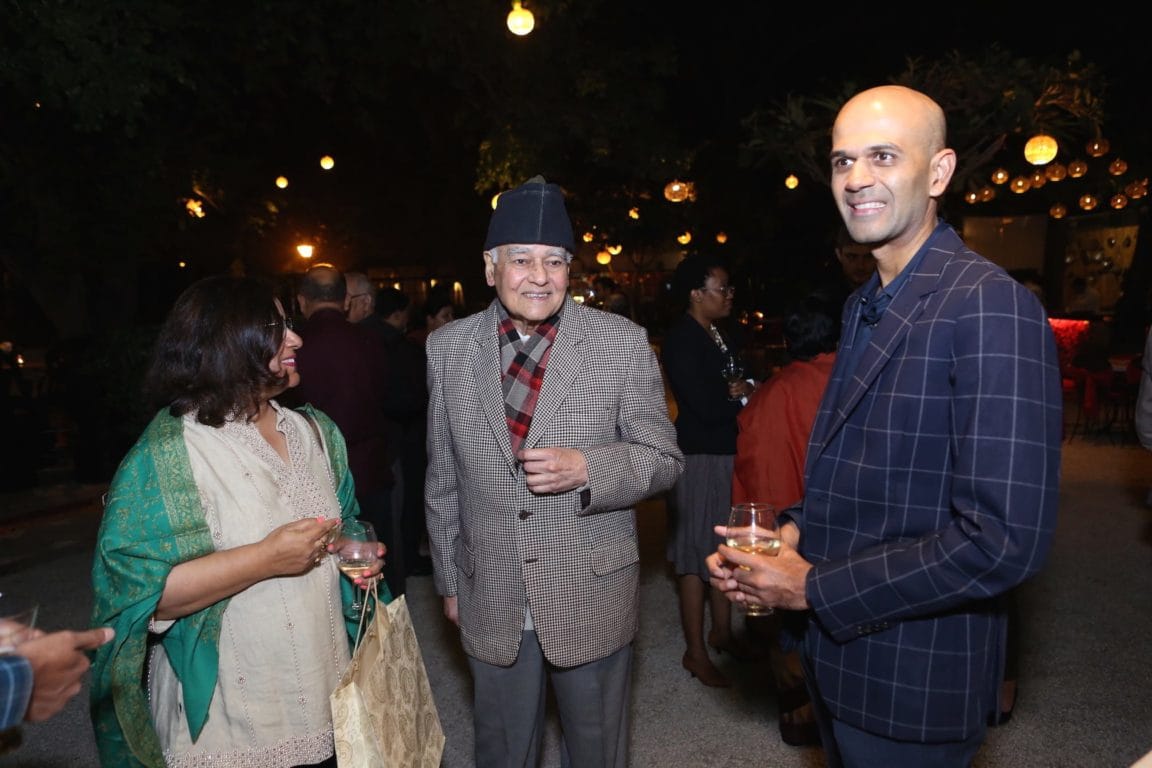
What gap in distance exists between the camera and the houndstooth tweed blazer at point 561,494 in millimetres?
2525

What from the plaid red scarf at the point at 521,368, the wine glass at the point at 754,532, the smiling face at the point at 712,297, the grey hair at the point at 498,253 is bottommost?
the wine glass at the point at 754,532

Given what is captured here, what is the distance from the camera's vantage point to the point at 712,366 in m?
4.42

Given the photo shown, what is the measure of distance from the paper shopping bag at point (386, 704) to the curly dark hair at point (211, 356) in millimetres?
716

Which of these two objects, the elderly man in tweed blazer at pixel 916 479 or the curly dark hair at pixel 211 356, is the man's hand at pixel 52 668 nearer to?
the curly dark hair at pixel 211 356

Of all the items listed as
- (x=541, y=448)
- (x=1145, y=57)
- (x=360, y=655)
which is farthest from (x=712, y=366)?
(x=1145, y=57)

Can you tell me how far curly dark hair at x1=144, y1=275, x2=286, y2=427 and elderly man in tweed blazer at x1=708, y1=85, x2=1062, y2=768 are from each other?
4.69ft

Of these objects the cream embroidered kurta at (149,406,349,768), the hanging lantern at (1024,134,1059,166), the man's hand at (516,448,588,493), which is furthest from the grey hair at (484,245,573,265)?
the hanging lantern at (1024,134,1059,166)

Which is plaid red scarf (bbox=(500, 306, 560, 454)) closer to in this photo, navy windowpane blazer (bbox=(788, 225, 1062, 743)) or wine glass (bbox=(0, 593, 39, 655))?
navy windowpane blazer (bbox=(788, 225, 1062, 743))

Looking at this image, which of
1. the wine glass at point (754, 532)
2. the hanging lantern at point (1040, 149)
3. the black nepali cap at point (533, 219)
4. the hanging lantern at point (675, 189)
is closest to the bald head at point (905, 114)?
the wine glass at point (754, 532)

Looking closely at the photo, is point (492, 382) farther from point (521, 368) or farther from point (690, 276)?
point (690, 276)

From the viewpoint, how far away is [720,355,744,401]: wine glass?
14.3 feet

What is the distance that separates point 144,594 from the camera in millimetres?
2016

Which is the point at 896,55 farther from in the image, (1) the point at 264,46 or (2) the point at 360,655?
(2) the point at 360,655

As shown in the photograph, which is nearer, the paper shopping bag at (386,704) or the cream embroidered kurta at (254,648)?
the paper shopping bag at (386,704)
